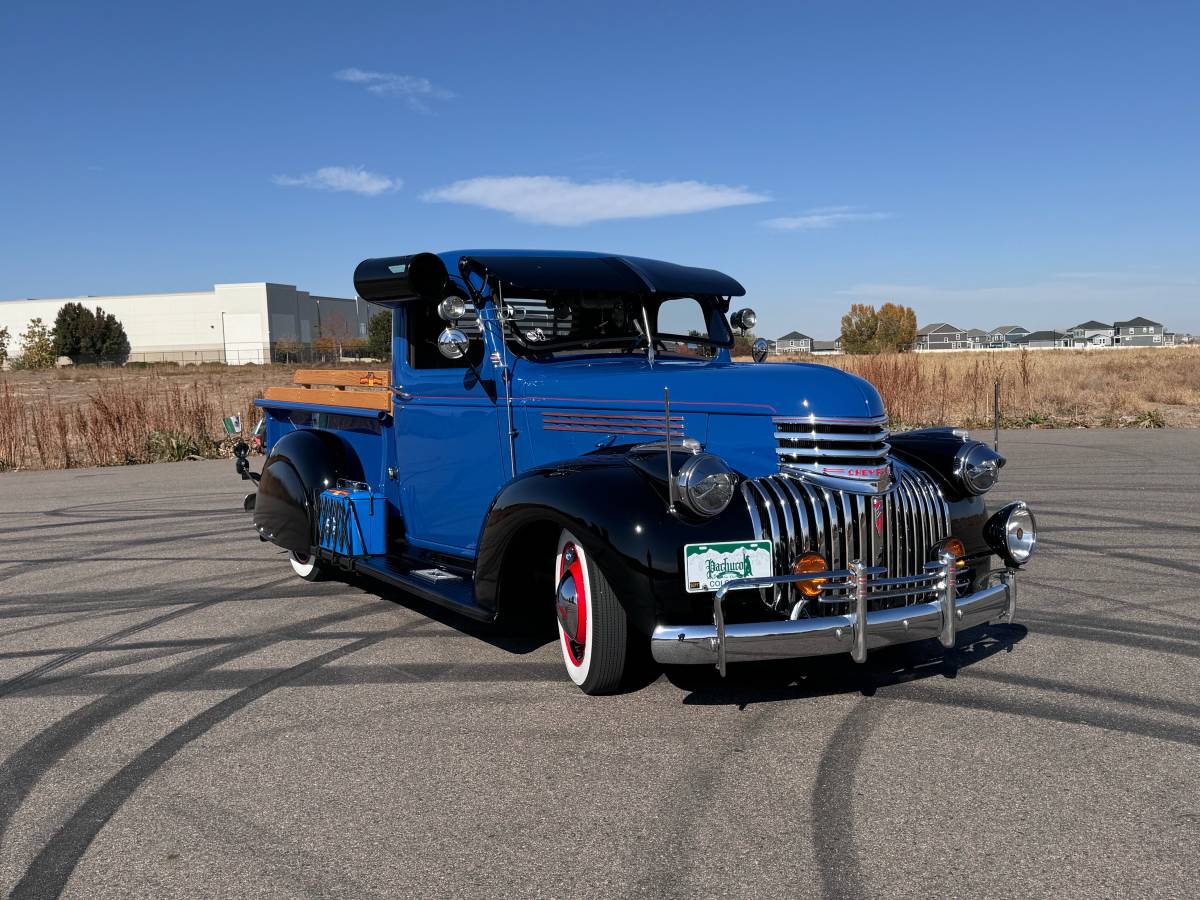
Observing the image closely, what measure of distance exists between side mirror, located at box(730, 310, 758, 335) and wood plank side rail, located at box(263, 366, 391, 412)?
6.92 ft

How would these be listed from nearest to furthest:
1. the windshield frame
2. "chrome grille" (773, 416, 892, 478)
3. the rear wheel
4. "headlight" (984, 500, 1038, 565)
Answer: "chrome grille" (773, 416, 892, 478) → "headlight" (984, 500, 1038, 565) → the windshield frame → the rear wheel

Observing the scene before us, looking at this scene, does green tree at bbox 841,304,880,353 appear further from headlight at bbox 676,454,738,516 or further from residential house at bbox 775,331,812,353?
headlight at bbox 676,454,738,516

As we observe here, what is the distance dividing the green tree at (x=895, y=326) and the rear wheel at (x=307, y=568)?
9758 cm

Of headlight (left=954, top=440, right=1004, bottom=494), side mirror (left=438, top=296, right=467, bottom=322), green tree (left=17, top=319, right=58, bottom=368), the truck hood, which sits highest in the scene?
green tree (left=17, top=319, right=58, bottom=368)

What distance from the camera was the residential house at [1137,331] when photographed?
12796cm

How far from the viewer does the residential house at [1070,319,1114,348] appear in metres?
126

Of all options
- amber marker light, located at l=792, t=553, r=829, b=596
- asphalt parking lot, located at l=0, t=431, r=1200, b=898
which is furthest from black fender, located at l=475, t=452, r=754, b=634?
asphalt parking lot, located at l=0, t=431, r=1200, b=898

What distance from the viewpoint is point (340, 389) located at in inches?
266

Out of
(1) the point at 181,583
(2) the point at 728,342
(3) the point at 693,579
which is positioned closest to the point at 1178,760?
(3) the point at 693,579

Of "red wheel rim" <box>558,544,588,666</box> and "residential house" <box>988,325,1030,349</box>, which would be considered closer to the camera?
"red wheel rim" <box>558,544,588,666</box>

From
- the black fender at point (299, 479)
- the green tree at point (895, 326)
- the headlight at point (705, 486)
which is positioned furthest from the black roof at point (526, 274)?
the green tree at point (895, 326)

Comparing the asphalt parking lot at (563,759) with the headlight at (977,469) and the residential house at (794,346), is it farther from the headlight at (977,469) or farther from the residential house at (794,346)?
the residential house at (794,346)

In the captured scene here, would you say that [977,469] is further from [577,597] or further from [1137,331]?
[1137,331]

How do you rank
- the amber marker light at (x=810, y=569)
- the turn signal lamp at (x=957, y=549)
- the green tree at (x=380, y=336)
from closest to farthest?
1. the amber marker light at (x=810, y=569)
2. the turn signal lamp at (x=957, y=549)
3. the green tree at (x=380, y=336)
